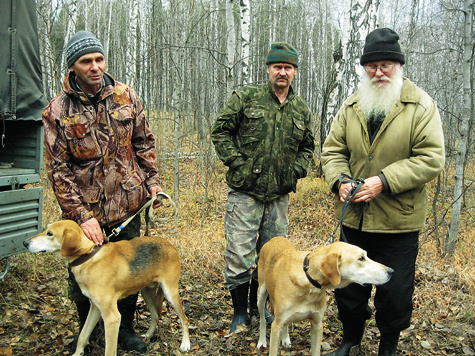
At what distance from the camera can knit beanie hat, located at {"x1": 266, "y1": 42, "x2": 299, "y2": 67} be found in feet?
12.8

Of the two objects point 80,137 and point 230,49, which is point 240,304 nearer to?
point 80,137

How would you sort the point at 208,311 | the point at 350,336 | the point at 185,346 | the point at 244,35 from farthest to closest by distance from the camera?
1. the point at 244,35
2. the point at 208,311
3. the point at 185,346
4. the point at 350,336

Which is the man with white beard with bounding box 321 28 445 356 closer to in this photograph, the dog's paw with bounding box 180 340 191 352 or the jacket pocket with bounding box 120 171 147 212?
the dog's paw with bounding box 180 340 191 352

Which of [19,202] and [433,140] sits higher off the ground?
[433,140]

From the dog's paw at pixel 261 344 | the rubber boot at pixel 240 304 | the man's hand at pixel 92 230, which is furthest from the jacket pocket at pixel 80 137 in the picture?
the dog's paw at pixel 261 344

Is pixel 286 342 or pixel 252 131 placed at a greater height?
pixel 252 131

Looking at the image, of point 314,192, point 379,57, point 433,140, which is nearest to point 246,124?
point 379,57

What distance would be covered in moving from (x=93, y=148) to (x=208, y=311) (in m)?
2.57

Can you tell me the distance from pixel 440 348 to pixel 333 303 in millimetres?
1320

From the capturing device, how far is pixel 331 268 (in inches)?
113

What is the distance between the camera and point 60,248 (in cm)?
313

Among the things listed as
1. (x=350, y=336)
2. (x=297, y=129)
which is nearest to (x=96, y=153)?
(x=297, y=129)

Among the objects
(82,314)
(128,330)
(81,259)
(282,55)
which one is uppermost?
(282,55)

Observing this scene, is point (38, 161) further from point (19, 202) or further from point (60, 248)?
point (60, 248)
